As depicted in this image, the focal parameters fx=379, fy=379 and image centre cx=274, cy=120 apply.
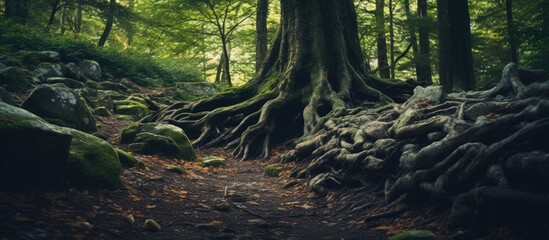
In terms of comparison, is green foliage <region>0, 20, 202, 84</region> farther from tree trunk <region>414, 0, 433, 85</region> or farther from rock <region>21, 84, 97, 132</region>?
tree trunk <region>414, 0, 433, 85</region>

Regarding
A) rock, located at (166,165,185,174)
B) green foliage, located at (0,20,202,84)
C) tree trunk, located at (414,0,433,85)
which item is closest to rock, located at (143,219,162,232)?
rock, located at (166,165,185,174)

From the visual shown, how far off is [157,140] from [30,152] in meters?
3.69

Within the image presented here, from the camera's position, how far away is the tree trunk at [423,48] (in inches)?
607

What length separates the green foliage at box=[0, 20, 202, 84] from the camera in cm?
1395

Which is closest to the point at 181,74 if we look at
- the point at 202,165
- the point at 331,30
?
the point at 331,30

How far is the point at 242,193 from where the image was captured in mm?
5613

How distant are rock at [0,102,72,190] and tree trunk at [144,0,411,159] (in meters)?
5.03

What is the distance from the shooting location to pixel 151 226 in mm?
3572

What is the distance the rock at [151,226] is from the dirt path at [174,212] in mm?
41

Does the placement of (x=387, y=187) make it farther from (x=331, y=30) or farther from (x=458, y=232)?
(x=331, y=30)

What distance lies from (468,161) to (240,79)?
30.9m

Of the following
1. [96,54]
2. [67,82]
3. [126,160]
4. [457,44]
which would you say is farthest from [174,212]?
[96,54]

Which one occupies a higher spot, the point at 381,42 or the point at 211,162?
the point at 381,42

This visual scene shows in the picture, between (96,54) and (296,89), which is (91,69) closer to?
(96,54)
